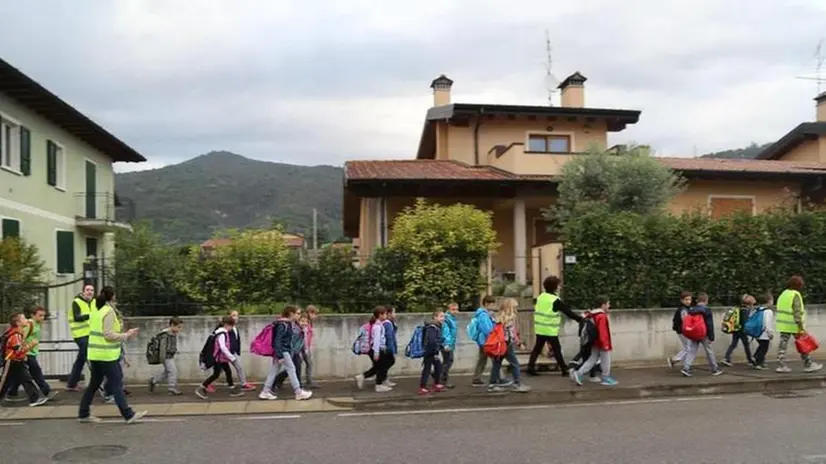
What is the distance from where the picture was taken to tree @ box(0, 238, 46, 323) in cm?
1379

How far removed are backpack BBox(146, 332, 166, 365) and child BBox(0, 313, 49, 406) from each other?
1686 mm

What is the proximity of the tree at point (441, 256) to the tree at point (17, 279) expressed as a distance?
7.02 meters

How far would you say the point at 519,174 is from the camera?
73.2 ft

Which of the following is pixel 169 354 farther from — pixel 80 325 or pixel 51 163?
pixel 51 163

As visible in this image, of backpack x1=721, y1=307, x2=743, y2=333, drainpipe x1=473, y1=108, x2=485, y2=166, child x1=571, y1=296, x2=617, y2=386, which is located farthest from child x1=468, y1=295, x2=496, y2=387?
drainpipe x1=473, y1=108, x2=485, y2=166

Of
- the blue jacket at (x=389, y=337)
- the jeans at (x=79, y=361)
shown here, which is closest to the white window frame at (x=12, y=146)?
the jeans at (x=79, y=361)

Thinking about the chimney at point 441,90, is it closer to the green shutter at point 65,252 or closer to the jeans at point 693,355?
the green shutter at point 65,252

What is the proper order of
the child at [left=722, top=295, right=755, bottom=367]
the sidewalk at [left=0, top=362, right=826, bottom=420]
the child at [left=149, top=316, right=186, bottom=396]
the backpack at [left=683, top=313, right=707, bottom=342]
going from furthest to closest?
the child at [left=722, top=295, right=755, bottom=367]
the backpack at [left=683, top=313, right=707, bottom=342]
the child at [left=149, top=316, right=186, bottom=396]
the sidewalk at [left=0, top=362, right=826, bottom=420]

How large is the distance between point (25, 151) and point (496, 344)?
16.8 m

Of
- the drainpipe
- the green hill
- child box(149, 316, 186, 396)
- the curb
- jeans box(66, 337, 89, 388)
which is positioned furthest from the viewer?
the green hill

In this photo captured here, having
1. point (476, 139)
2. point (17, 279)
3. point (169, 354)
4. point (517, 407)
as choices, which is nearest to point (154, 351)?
point (169, 354)

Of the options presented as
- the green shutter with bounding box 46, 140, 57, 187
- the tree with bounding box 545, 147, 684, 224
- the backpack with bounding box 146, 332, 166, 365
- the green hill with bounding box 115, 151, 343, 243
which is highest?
the green hill with bounding box 115, 151, 343, 243

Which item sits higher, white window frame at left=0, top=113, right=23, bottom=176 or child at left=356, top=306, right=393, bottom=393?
white window frame at left=0, top=113, right=23, bottom=176

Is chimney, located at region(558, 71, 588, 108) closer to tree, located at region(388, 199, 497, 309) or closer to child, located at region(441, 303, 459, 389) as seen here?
tree, located at region(388, 199, 497, 309)
